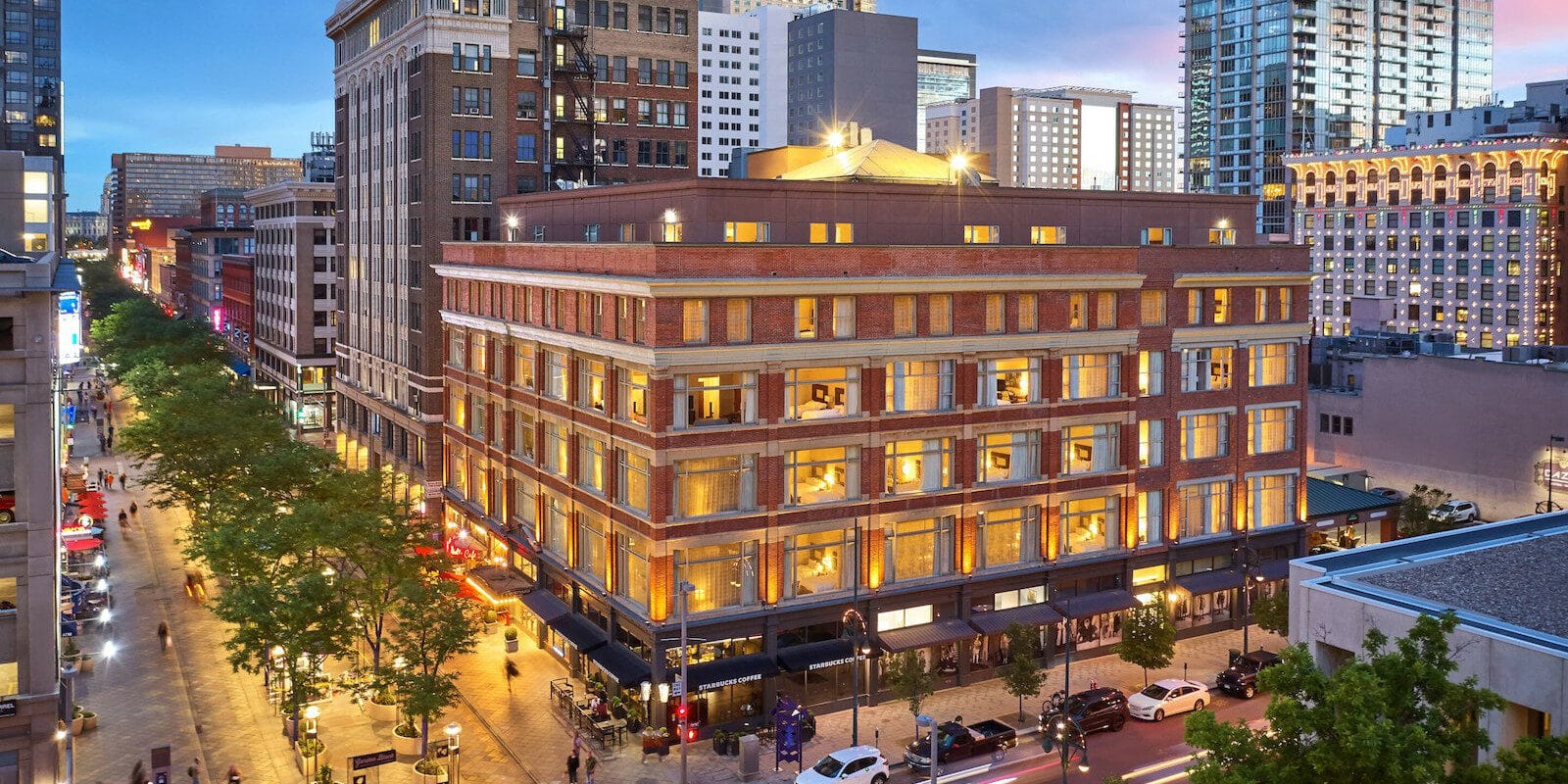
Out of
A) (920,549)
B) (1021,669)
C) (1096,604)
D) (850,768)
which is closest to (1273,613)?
(1096,604)

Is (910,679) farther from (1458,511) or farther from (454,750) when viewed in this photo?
(1458,511)

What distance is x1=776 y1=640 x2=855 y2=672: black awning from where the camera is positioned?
51584 millimetres

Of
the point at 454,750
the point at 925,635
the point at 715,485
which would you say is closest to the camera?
the point at 454,750

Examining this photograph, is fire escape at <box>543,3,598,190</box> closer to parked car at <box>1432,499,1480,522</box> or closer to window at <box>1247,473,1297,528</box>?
window at <box>1247,473,1297,528</box>

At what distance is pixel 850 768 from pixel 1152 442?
25.7 meters

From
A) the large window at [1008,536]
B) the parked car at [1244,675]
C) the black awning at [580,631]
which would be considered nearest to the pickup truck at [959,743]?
the large window at [1008,536]

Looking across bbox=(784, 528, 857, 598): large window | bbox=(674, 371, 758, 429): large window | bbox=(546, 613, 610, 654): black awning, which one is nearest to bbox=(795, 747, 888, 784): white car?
bbox=(784, 528, 857, 598): large window

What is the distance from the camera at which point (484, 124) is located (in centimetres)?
8531

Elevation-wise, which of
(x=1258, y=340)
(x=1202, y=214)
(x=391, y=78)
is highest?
(x=391, y=78)

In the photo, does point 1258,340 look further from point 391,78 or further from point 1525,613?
point 391,78

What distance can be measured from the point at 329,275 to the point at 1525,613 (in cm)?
11621

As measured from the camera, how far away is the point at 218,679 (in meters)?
56.9

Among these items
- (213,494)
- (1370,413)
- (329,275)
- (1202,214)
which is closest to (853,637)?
(1202,214)

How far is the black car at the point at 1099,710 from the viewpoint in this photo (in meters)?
50.2
